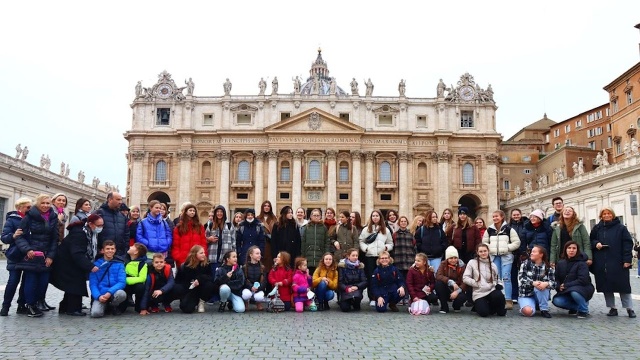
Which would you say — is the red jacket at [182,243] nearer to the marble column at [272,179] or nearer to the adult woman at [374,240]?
the adult woman at [374,240]

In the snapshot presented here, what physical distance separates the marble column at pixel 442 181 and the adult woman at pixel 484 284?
42590 millimetres

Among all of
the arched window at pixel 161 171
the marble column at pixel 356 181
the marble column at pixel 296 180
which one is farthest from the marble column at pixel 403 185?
the arched window at pixel 161 171

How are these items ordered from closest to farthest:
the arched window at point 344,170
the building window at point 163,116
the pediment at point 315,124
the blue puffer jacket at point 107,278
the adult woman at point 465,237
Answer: the blue puffer jacket at point 107,278, the adult woman at point 465,237, the pediment at point 315,124, the arched window at point 344,170, the building window at point 163,116

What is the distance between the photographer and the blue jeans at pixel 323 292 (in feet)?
37.6

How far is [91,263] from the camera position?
10359 millimetres

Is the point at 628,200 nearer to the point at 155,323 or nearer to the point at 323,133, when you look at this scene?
the point at 323,133

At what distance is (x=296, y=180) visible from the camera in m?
52.4

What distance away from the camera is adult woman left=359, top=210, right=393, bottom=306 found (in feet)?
40.1

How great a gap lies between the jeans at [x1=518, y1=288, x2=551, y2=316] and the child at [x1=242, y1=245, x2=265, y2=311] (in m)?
5.29

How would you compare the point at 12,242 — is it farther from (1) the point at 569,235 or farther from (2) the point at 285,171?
(2) the point at 285,171

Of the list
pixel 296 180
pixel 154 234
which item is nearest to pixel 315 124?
pixel 296 180

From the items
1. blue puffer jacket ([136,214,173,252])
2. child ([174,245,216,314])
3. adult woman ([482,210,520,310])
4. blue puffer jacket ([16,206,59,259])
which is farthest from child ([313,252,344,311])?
blue puffer jacket ([16,206,59,259])

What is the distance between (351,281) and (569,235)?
15.5 feet

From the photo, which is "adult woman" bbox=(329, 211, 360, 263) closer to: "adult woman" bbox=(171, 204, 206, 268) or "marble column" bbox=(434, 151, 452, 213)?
"adult woman" bbox=(171, 204, 206, 268)
